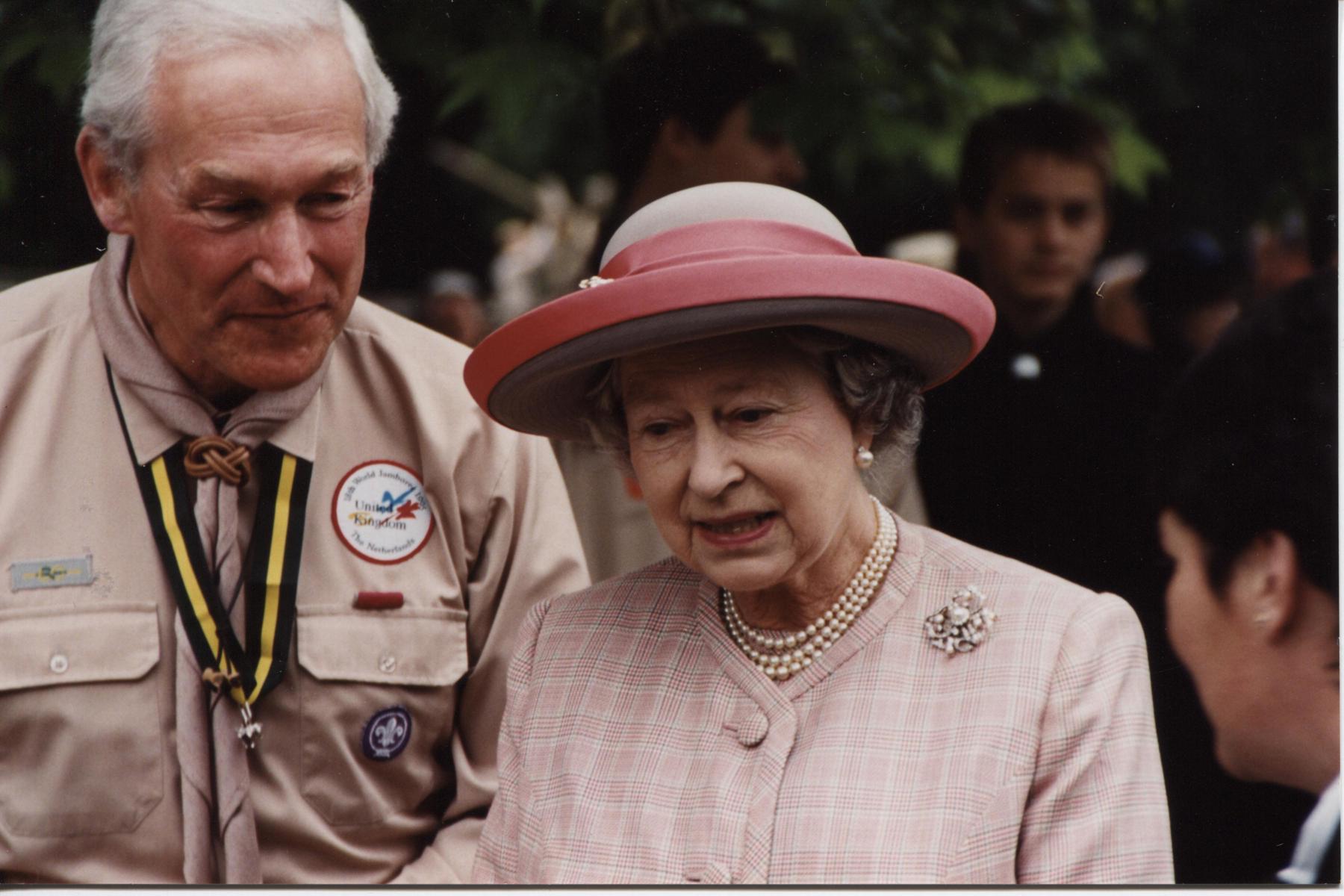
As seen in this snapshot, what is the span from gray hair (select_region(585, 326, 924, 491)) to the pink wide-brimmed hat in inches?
1.1

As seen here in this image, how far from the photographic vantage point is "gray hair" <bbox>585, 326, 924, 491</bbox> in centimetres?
246

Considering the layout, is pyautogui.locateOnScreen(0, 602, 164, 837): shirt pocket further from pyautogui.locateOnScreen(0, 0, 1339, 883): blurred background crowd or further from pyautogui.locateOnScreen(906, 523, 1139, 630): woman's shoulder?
pyautogui.locateOnScreen(906, 523, 1139, 630): woman's shoulder

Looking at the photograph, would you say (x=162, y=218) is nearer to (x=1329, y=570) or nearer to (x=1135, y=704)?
(x=1135, y=704)

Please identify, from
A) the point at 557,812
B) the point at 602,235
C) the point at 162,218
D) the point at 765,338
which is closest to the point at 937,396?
the point at 602,235

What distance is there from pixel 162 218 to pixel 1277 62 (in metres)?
2.22

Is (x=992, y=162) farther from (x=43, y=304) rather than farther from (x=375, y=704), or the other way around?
(x=43, y=304)

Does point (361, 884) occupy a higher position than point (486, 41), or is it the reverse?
point (486, 41)

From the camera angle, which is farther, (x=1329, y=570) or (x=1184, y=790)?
(x=1184, y=790)

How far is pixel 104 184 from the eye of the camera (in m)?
2.84

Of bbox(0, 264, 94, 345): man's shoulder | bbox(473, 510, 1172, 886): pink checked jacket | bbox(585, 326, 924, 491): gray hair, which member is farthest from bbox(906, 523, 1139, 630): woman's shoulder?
bbox(0, 264, 94, 345): man's shoulder

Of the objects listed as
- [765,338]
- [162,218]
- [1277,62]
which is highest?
[1277,62]

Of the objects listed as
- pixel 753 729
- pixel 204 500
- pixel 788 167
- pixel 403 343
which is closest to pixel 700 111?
pixel 788 167

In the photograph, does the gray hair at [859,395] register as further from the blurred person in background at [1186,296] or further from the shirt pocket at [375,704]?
the blurred person in background at [1186,296]

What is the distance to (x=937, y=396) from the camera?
359 cm
